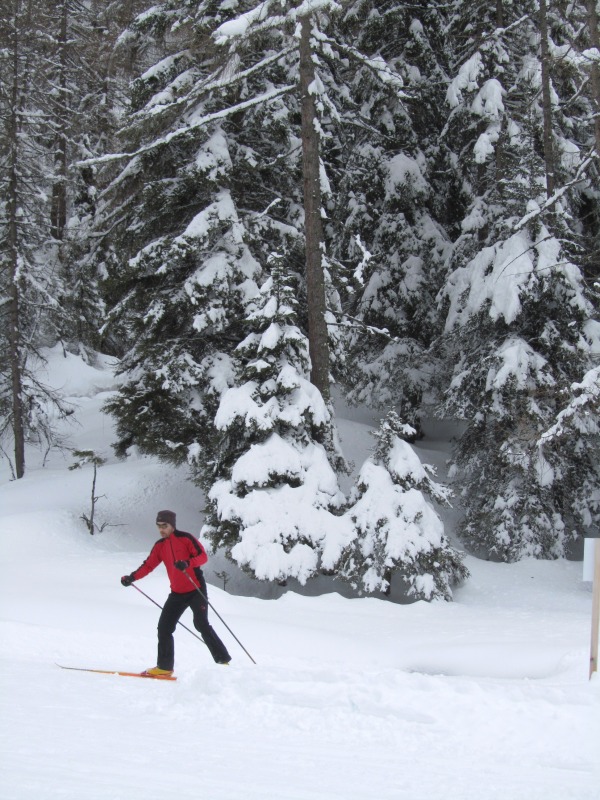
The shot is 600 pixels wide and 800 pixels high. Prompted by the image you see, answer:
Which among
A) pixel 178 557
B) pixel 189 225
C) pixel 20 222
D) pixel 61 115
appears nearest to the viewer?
pixel 178 557

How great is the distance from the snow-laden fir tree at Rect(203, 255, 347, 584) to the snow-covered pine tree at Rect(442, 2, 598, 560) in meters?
3.73

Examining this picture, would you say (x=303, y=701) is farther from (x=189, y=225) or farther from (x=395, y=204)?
(x=395, y=204)

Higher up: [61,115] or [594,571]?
[61,115]

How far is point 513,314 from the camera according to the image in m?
13.6

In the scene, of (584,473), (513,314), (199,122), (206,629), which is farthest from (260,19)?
(584,473)

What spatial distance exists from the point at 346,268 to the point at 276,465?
15.4 feet

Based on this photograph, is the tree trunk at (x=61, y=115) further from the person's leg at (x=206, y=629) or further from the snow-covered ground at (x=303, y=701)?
the person's leg at (x=206, y=629)

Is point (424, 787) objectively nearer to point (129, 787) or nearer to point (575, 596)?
point (129, 787)

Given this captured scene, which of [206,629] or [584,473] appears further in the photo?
[584,473]

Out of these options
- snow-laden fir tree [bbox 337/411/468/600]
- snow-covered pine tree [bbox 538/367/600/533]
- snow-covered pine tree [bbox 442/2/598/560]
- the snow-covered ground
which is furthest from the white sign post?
snow-covered pine tree [bbox 538/367/600/533]

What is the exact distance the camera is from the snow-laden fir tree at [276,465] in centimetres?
1160

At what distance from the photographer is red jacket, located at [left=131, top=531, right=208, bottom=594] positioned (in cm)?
718

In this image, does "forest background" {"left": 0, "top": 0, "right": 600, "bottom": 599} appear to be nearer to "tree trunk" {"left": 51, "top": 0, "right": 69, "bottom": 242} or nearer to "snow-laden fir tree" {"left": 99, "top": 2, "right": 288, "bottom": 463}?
"snow-laden fir tree" {"left": 99, "top": 2, "right": 288, "bottom": 463}

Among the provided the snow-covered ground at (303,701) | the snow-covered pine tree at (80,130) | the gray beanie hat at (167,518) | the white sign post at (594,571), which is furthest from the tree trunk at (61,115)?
the white sign post at (594,571)
